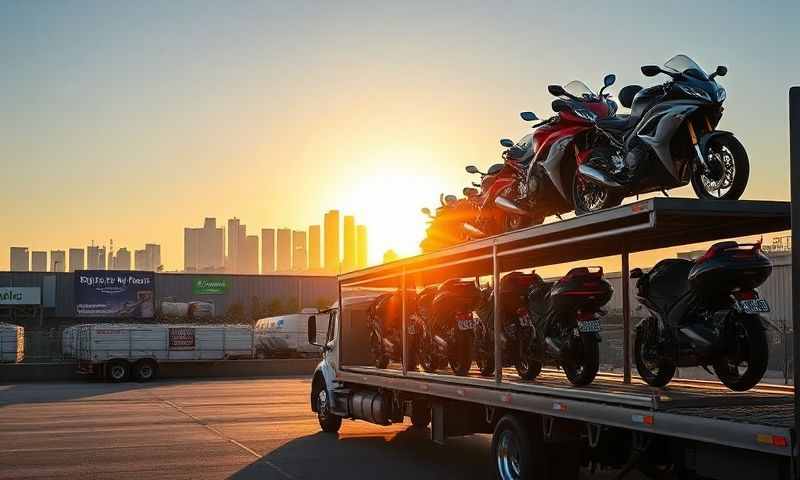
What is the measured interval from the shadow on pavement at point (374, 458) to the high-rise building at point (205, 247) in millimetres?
156212

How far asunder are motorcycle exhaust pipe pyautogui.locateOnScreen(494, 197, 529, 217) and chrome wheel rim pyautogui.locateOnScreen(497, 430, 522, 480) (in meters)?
3.34

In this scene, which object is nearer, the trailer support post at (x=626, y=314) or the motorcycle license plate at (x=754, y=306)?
the motorcycle license plate at (x=754, y=306)

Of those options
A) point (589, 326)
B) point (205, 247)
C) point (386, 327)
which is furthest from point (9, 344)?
point (205, 247)

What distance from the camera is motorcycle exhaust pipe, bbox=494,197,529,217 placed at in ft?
40.8

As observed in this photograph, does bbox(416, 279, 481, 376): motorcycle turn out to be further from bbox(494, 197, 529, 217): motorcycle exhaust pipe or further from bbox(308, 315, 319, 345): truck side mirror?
bbox(308, 315, 319, 345): truck side mirror

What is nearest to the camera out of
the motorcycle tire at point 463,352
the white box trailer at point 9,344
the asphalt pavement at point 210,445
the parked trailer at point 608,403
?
the parked trailer at point 608,403

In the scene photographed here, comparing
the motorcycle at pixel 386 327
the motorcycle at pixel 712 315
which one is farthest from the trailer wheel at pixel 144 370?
the motorcycle at pixel 712 315

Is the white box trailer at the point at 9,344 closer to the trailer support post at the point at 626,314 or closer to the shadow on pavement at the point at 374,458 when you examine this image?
the shadow on pavement at the point at 374,458

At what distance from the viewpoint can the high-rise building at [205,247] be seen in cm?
17156

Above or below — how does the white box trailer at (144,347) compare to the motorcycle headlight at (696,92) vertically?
below

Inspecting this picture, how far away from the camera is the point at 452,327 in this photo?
516 inches

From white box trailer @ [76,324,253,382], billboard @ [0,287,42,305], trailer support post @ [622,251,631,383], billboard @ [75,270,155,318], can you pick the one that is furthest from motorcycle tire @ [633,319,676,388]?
billboard @ [0,287,42,305]

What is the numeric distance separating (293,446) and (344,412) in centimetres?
141

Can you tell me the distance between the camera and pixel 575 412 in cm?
847
